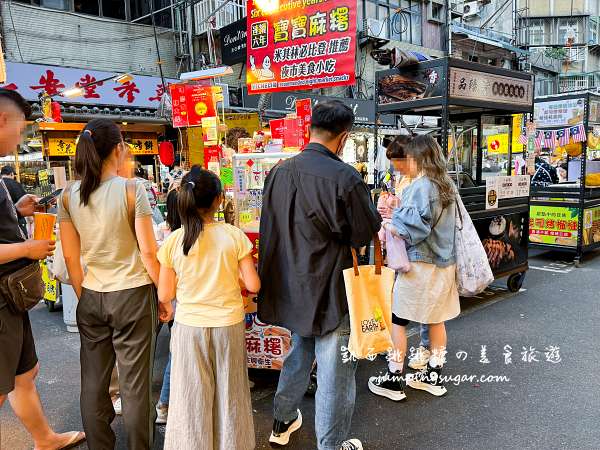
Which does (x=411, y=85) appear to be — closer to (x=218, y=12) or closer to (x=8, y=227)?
(x=8, y=227)

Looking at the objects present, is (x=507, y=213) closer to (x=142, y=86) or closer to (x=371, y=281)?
(x=371, y=281)

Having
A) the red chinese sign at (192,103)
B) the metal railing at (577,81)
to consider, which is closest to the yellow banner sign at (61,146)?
the red chinese sign at (192,103)

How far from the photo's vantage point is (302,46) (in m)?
6.03

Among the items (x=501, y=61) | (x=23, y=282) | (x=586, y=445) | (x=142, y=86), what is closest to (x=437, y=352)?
(x=586, y=445)

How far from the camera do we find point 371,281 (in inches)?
94.3

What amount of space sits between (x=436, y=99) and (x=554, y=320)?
2654mm

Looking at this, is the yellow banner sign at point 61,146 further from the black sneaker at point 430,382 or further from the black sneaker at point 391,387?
the black sneaker at point 430,382

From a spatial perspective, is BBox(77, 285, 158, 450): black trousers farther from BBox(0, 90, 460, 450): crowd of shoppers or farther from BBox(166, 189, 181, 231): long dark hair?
BBox(166, 189, 181, 231): long dark hair

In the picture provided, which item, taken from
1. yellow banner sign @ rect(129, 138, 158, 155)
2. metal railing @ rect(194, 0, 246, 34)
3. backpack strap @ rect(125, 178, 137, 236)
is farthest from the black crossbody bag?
metal railing @ rect(194, 0, 246, 34)

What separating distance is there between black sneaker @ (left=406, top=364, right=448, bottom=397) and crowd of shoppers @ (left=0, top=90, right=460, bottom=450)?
1203 mm

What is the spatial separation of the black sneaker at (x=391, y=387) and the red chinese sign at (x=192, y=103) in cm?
326

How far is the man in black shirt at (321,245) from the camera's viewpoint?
2270mm

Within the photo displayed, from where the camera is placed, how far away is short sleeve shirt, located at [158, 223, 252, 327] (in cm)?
226

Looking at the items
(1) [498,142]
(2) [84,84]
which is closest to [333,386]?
(1) [498,142]
